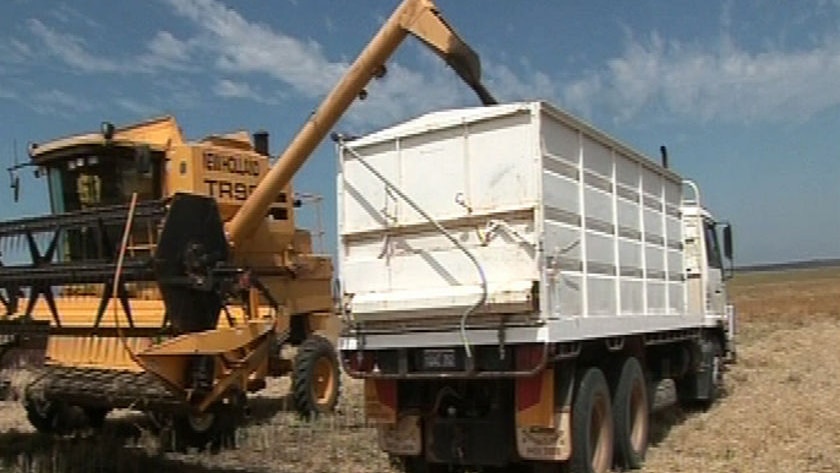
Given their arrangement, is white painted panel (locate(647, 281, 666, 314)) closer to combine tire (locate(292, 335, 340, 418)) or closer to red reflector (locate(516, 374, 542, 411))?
red reflector (locate(516, 374, 542, 411))

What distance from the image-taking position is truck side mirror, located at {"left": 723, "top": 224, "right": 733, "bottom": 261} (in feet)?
46.3

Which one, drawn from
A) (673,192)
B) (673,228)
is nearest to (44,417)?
(673,228)

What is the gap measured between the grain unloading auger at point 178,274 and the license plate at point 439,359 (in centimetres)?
154

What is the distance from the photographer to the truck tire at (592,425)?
7.38 m

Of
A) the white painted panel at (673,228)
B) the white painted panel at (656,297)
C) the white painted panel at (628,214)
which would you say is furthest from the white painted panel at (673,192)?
the white painted panel at (628,214)

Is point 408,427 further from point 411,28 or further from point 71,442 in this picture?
point 411,28

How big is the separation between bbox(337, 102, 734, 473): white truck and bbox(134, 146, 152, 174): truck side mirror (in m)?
2.65

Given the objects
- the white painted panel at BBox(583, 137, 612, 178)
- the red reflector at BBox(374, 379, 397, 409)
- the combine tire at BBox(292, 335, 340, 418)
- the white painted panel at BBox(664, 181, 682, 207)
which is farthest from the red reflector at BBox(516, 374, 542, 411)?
the combine tire at BBox(292, 335, 340, 418)

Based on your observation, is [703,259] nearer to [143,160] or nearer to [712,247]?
[712,247]

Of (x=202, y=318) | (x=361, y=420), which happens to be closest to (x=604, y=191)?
(x=202, y=318)

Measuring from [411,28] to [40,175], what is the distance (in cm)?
479

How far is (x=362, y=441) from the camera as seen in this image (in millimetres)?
10281

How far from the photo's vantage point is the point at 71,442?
10.3m

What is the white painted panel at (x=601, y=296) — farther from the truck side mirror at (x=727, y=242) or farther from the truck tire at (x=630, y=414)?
the truck side mirror at (x=727, y=242)
